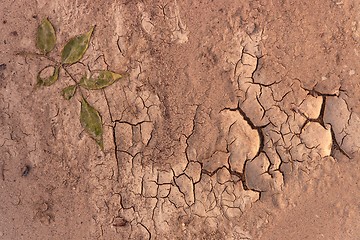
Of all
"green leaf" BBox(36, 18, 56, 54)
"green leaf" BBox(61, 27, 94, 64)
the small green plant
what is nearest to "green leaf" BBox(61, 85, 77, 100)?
the small green plant

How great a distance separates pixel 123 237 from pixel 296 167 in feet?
3.64

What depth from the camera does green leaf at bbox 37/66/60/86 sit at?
2.84 metres

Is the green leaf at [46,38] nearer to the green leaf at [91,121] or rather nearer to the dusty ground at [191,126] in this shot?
the dusty ground at [191,126]

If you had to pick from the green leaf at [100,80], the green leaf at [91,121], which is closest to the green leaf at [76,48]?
the green leaf at [100,80]

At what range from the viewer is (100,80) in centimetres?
282

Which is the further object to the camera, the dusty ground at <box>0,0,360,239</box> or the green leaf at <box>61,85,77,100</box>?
the green leaf at <box>61,85,77,100</box>

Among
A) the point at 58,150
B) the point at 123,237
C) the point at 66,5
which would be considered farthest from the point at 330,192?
the point at 66,5

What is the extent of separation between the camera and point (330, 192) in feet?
8.80

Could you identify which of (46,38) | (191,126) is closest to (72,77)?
(46,38)

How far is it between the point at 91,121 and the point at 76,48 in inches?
17.5

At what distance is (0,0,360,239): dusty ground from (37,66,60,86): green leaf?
0.04 m

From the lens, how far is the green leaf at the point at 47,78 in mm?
2844

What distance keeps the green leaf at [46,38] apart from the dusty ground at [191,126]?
0.14 feet

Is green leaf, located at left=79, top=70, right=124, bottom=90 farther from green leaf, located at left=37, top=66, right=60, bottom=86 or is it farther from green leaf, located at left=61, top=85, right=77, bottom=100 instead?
green leaf, located at left=37, top=66, right=60, bottom=86
